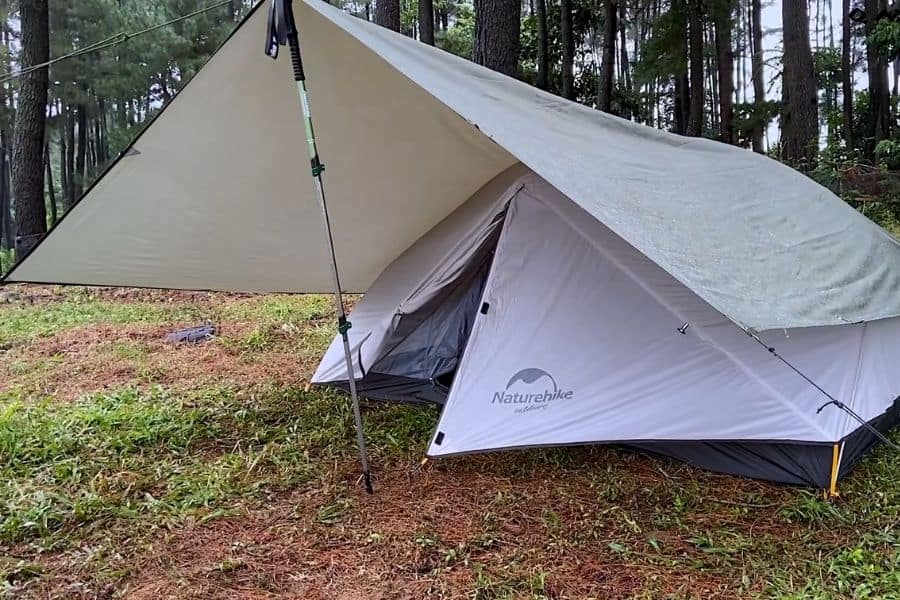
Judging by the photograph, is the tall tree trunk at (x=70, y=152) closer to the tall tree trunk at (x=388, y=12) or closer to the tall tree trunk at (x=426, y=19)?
the tall tree trunk at (x=426, y=19)

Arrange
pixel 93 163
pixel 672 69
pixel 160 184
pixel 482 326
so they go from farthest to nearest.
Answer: pixel 93 163
pixel 672 69
pixel 160 184
pixel 482 326

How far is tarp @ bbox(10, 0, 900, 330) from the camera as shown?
7.35 feet

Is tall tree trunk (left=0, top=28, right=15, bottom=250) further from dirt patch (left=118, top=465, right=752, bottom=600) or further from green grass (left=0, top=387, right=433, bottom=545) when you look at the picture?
dirt patch (left=118, top=465, right=752, bottom=600)

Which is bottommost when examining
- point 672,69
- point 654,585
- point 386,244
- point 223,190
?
point 654,585

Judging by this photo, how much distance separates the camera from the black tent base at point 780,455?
7.93 feet

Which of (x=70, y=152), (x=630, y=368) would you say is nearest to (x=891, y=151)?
(x=630, y=368)

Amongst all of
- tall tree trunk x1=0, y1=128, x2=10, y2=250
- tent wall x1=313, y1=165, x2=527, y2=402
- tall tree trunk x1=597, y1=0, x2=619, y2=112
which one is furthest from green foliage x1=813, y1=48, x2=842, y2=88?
tall tree trunk x1=0, y1=128, x2=10, y2=250

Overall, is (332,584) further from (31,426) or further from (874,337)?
(874,337)

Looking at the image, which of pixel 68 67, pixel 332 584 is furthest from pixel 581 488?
pixel 68 67

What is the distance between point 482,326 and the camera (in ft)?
8.97

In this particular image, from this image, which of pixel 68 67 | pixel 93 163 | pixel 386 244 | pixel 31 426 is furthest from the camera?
pixel 93 163

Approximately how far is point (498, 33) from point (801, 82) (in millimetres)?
4826

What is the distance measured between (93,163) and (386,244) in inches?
921

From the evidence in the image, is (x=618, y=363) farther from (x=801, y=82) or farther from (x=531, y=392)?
(x=801, y=82)
